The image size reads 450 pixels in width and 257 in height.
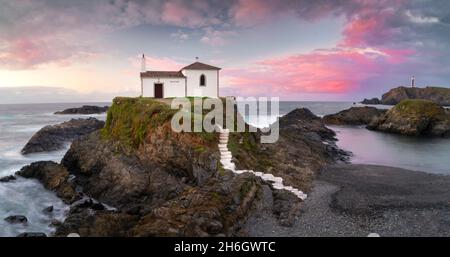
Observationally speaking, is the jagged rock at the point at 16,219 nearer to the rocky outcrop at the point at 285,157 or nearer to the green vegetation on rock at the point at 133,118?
the green vegetation on rock at the point at 133,118

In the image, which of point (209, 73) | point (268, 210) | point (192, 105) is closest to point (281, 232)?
point (268, 210)

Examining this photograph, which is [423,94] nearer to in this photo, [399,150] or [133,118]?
[399,150]

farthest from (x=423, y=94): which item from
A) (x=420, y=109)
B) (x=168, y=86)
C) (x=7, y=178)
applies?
(x=7, y=178)

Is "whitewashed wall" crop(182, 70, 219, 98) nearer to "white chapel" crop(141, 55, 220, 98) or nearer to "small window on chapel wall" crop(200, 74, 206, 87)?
"white chapel" crop(141, 55, 220, 98)

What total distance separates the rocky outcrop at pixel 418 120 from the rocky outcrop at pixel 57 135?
158 ft

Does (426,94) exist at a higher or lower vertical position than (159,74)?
higher

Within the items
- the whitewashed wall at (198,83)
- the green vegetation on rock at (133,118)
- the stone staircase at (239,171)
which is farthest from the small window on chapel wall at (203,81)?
the stone staircase at (239,171)

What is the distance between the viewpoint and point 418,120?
2235 inches

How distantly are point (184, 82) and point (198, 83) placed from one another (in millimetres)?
1501

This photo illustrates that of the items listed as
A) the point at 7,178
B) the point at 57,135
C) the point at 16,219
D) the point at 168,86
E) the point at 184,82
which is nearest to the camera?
the point at 16,219

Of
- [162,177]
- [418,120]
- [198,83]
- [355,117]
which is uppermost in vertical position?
[198,83]

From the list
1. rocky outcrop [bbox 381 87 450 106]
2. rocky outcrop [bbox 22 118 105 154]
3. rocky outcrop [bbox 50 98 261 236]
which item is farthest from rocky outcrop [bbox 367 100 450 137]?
rocky outcrop [bbox 381 87 450 106]

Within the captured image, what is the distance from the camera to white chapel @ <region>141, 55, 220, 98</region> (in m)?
37.1

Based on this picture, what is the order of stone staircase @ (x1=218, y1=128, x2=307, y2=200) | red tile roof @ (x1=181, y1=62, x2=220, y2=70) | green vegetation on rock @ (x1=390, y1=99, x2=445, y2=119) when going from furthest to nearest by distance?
green vegetation on rock @ (x1=390, y1=99, x2=445, y2=119) < red tile roof @ (x1=181, y1=62, x2=220, y2=70) < stone staircase @ (x1=218, y1=128, x2=307, y2=200)
